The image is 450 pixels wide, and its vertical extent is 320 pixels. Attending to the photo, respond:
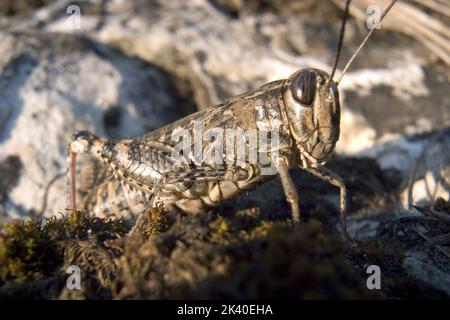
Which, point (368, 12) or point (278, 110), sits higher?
point (368, 12)

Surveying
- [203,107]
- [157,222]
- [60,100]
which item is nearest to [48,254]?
[157,222]

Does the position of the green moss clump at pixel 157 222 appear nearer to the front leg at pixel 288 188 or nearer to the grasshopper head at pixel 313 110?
the front leg at pixel 288 188

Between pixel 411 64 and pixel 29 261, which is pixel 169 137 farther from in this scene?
pixel 411 64

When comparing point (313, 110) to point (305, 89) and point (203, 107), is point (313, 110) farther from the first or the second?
point (203, 107)

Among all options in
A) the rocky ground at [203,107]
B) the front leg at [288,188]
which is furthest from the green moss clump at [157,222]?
the front leg at [288,188]

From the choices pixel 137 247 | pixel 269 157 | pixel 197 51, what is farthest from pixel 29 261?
pixel 197 51

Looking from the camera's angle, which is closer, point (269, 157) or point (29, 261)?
point (29, 261)

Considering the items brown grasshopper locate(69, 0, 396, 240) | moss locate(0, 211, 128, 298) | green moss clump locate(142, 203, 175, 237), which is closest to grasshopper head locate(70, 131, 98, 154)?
brown grasshopper locate(69, 0, 396, 240)
